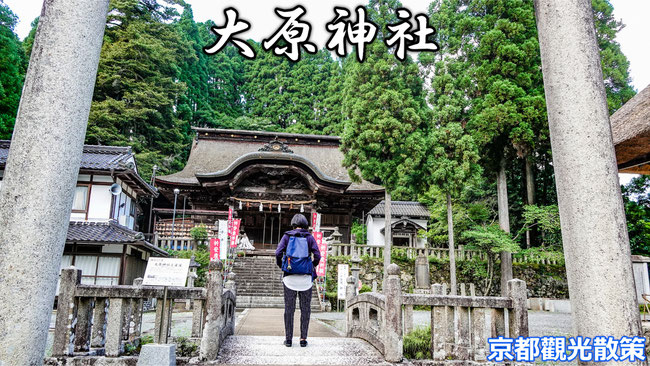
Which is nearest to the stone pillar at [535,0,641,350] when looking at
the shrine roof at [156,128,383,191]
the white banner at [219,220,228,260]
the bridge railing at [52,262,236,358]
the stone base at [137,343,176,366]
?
the stone base at [137,343,176,366]

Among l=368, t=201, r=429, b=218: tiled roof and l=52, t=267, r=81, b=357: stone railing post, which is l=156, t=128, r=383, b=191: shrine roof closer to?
l=368, t=201, r=429, b=218: tiled roof

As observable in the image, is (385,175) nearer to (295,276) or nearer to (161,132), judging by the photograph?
(295,276)

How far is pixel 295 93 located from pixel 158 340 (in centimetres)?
3369

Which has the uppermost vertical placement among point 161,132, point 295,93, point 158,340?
point 295,93

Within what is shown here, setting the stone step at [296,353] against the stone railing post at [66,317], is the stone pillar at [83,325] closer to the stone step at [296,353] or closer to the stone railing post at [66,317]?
the stone railing post at [66,317]

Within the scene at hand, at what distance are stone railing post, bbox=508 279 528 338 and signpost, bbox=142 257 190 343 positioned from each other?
351cm

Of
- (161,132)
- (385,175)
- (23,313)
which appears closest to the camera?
(23,313)

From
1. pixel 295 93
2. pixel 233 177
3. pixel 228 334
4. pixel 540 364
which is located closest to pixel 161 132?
pixel 233 177

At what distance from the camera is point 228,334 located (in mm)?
5629

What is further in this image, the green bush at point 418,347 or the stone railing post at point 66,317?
the green bush at point 418,347

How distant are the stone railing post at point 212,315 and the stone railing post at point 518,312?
127 inches

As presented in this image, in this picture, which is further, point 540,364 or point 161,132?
point 161,132

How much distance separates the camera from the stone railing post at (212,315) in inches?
162

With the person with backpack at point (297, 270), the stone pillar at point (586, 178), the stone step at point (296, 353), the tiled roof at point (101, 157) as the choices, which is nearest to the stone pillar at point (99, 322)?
the stone step at point (296, 353)
